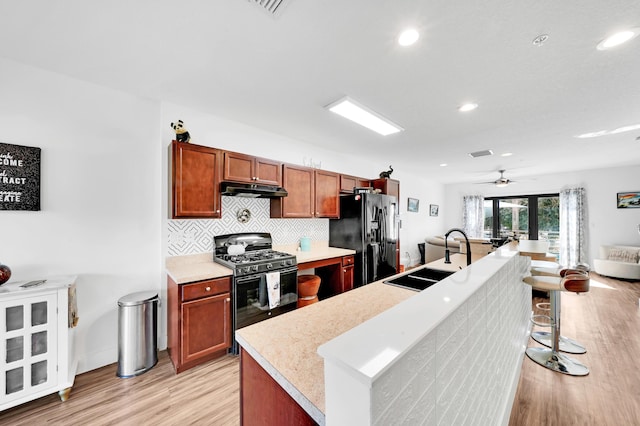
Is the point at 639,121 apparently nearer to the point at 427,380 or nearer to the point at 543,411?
the point at 543,411

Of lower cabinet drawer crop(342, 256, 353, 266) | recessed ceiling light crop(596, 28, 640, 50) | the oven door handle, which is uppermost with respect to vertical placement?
recessed ceiling light crop(596, 28, 640, 50)

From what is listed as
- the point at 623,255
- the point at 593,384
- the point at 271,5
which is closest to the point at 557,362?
the point at 593,384

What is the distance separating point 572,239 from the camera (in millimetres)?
6309

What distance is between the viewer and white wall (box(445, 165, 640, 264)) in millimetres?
5758

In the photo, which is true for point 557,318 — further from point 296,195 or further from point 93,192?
point 93,192

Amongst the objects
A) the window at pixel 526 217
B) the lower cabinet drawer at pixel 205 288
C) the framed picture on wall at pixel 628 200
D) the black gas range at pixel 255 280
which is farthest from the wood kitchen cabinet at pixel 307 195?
the framed picture on wall at pixel 628 200

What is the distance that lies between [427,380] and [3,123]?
129 inches

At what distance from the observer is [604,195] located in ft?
19.8

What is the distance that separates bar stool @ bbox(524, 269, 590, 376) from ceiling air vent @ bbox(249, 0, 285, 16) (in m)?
3.06

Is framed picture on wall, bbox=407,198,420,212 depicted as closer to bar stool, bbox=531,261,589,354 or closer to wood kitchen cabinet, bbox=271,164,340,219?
wood kitchen cabinet, bbox=271,164,340,219

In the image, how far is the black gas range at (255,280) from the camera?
2.44m

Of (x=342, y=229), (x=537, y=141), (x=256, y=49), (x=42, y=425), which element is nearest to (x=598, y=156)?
(x=537, y=141)

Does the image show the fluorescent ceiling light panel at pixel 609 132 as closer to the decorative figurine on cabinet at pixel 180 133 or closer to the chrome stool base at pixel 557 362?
the chrome stool base at pixel 557 362

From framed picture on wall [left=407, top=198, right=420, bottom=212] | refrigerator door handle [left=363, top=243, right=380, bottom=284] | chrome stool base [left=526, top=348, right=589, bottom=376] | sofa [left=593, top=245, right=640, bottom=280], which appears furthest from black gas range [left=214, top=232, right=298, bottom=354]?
sofa [left=593, top=245, right=640, bottom=280]
